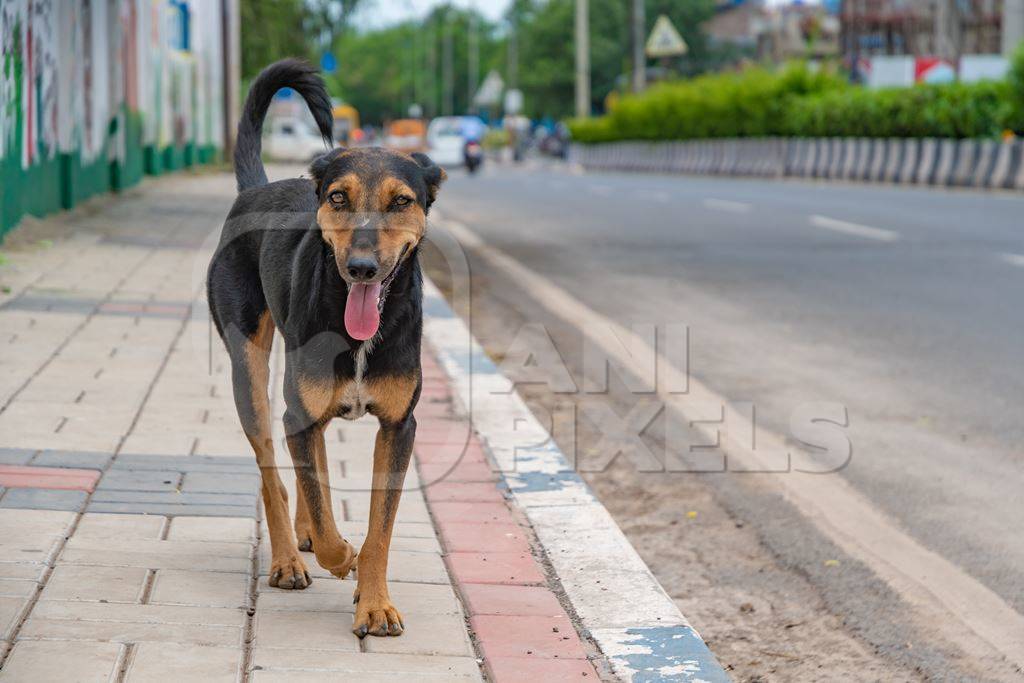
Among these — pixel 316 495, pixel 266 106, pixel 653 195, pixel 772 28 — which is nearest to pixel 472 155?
pixel 653 195

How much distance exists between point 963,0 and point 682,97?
18484 millimetres

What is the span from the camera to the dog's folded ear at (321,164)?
389 cm

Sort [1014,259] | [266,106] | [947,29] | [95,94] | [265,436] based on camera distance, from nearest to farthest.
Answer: [265,436] → [266,106] → [1014,259] → [95,94] → [947,29]

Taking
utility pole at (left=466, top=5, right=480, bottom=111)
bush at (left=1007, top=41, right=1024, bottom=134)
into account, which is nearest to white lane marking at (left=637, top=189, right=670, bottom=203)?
bush at (left=1007, top=41, right=1024, bottom=134)

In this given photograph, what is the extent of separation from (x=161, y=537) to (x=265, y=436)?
0.44 meters

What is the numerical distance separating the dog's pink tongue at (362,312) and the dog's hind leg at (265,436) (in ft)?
2.19

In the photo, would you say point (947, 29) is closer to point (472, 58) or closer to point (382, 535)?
point (382, 535)

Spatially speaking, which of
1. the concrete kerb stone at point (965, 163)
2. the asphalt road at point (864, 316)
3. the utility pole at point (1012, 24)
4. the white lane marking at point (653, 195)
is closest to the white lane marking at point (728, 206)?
the asphalt road at point (864, 316)

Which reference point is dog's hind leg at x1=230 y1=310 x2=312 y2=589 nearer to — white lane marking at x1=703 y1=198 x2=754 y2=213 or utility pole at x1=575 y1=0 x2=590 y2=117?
white lane marking at x1=703 y1=198 x2=754 y2=213

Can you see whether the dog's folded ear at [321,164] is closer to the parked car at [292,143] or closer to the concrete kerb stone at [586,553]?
the concrete kerb stone at [586,553]

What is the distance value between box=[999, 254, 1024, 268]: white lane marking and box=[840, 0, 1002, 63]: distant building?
35798 millimetres

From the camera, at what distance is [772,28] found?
9194 cm

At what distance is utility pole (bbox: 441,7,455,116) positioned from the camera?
398 feet

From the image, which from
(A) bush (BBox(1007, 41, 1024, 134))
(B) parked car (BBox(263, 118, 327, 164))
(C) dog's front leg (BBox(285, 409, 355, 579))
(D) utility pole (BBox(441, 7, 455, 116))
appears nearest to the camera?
(C) dog's front leg (BBox(285, 409, 355, 579))
